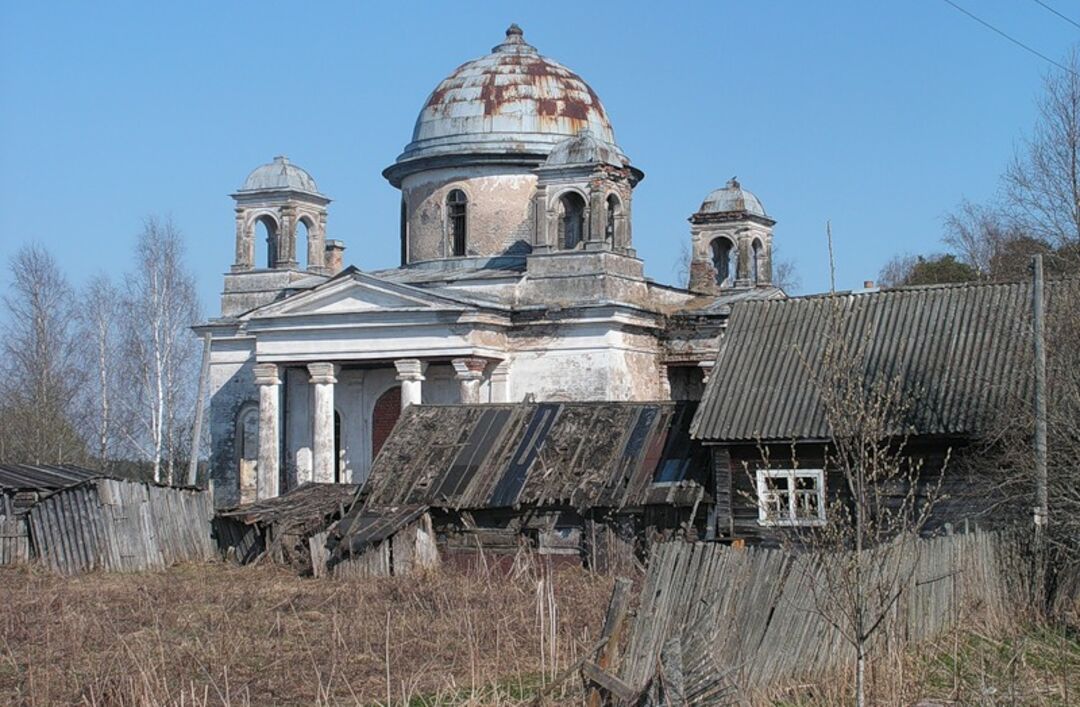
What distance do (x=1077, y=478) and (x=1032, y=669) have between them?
4856 millimetres

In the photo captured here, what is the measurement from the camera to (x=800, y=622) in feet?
35.9

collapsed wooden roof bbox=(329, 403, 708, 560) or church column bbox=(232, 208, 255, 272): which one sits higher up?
church column bbox=(232, 208, 255, 272)

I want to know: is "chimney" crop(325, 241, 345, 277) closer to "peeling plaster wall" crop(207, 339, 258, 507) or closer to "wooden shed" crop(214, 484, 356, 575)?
"peeling plaster wall" crop(207, 339, 258, 507)

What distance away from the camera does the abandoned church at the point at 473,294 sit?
101 feet

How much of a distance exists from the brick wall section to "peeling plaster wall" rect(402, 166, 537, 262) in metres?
3.35

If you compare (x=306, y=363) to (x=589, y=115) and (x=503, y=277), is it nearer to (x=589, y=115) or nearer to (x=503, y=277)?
(x=503, y=277)

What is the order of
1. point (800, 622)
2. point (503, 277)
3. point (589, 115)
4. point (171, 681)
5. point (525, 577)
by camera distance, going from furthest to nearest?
1. point (589, 115)
2. point (503, 277)
3. point (525, 577)
4. point (171, 681)
5. point (800, 622)

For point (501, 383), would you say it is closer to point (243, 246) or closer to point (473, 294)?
point (473, 294)

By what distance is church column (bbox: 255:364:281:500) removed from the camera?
1271 inches

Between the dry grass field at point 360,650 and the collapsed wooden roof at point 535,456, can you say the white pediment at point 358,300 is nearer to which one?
the collapsed wooden roof at point 535,456

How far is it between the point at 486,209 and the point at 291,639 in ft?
67.6

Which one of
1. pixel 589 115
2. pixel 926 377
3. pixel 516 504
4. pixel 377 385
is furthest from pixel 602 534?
pixel 589 115

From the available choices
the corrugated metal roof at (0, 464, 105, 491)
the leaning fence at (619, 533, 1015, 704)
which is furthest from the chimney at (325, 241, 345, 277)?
the leaning fence at (619, 533, 1015, 704)

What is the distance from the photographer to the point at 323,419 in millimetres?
31703
